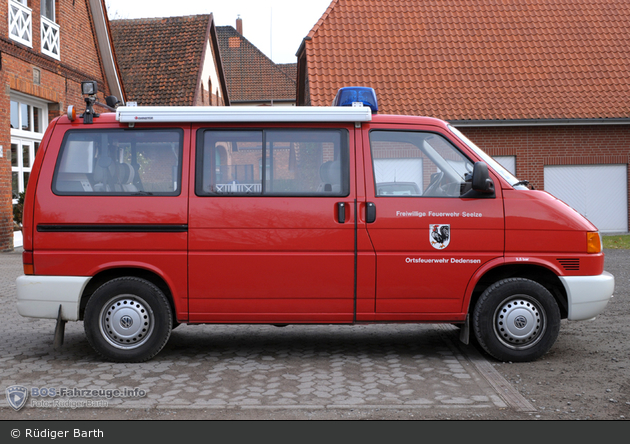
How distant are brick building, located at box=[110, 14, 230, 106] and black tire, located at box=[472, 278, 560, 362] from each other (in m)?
23.3

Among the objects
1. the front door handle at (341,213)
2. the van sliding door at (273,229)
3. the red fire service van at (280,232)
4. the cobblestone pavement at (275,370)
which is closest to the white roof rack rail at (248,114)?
the red fire service van at (280,232)

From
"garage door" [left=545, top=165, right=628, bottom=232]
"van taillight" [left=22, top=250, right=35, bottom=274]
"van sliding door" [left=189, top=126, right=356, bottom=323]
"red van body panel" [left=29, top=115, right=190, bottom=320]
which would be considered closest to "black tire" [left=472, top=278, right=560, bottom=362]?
"van sliding door" [left=189, top=126, right=356, bottom=323]

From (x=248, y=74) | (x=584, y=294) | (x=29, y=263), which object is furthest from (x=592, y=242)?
(x=248, y=74)

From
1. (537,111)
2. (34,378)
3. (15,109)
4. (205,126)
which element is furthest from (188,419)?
(537,111)

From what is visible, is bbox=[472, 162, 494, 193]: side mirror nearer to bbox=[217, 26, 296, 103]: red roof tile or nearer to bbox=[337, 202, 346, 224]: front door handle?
bbox=[337, 202, 346, 224]: front door handle

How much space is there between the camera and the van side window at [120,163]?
5902mm

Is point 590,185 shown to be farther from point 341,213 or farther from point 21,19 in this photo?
point 341,213

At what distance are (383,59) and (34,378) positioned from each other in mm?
19128

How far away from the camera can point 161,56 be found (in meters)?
30.2

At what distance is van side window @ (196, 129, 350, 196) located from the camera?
587 centimetres

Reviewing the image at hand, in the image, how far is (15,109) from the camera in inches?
673

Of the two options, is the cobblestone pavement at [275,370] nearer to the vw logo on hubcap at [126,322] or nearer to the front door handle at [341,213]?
the vw logo on hubcap at [126,322]

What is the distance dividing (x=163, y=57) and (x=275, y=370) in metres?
26.5

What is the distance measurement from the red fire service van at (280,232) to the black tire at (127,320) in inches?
0.5
